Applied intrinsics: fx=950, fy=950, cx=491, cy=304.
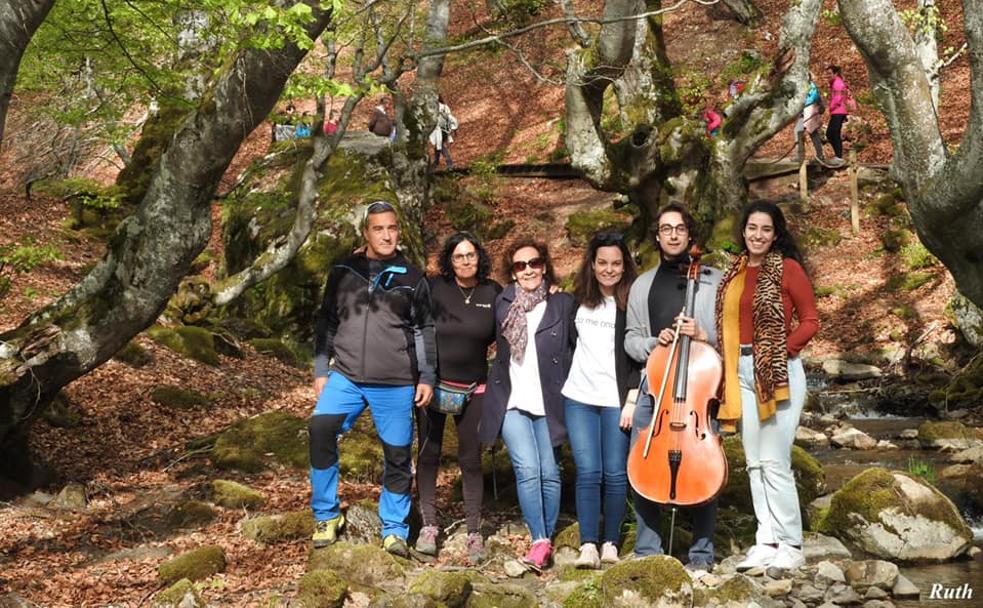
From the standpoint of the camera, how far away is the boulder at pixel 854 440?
979cm

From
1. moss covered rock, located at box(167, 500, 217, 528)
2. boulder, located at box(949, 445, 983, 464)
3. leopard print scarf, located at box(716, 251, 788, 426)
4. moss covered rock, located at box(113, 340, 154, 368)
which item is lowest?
moss covered rock, located at box(167, 500, 217, 528)

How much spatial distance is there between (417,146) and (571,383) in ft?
37.8

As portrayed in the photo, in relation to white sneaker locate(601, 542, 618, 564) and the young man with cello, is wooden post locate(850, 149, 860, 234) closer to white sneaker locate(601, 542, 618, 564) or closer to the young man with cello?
the young man with cello

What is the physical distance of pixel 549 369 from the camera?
560cm

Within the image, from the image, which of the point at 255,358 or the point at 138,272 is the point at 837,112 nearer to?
the point at 255,358

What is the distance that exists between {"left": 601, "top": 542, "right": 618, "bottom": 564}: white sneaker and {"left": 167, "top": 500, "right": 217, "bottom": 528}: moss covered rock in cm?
277

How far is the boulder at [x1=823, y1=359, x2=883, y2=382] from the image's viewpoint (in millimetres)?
12766

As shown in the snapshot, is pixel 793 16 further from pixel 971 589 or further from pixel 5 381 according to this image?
pixel 5 381

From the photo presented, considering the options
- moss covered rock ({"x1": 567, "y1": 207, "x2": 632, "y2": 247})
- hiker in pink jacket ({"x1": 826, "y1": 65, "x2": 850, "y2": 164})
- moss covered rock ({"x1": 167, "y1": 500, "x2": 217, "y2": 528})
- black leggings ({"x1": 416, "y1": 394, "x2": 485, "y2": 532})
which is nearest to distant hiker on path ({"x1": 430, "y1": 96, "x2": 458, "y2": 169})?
moss covered rock ({"x1": 567, "y1": 207, "x2": 632, "y2": 247})

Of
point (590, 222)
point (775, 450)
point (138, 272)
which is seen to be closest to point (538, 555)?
point (775, 450)

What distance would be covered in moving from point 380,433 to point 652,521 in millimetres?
1689

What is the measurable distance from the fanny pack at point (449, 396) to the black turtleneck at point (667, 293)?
1.23m

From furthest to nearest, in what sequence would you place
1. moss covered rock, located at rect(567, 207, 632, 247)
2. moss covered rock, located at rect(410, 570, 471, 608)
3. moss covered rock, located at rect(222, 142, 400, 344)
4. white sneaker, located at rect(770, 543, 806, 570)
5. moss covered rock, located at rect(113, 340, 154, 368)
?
moss covered rock, located at rect(567, 207, 632, 247), moss covered rock, located at rect(222, 142, 400, 344), moss covered rock, located at rect(113, 340, 154, 368), white sneaker, located at rect(770, 543, 806, 570), moss covered rock, located at rect(410, 570, 471, 608)

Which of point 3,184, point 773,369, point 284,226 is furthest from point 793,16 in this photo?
point 3,184
